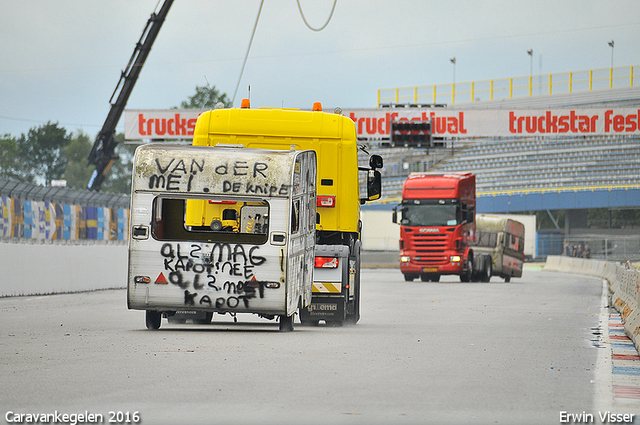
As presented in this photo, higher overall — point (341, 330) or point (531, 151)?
point (531, 151)

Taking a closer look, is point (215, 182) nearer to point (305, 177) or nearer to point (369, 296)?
point (305, 177)

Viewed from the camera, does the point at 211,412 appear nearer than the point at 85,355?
Yes

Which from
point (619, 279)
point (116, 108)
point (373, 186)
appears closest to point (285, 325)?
point (373, 186)

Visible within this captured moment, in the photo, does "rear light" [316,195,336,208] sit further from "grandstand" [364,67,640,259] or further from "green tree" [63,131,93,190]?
"green tree" [63,131,93,190]

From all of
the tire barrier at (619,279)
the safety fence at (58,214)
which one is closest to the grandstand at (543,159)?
the tire barrier at (619,279)

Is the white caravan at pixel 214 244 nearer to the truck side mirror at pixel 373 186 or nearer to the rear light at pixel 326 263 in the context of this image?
the rear light at pixel 326 263

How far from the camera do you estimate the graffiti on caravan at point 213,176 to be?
1295 cm

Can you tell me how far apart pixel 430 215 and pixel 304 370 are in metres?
27.7

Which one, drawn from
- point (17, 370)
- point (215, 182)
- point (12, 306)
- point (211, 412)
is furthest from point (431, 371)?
point (12, 306)

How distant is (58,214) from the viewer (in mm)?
26281

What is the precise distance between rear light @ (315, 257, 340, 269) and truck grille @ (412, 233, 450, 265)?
22.1 metres

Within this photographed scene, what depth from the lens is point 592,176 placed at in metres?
75.4

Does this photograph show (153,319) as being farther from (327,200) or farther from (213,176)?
(327,200)

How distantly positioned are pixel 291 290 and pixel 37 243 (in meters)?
11.9
